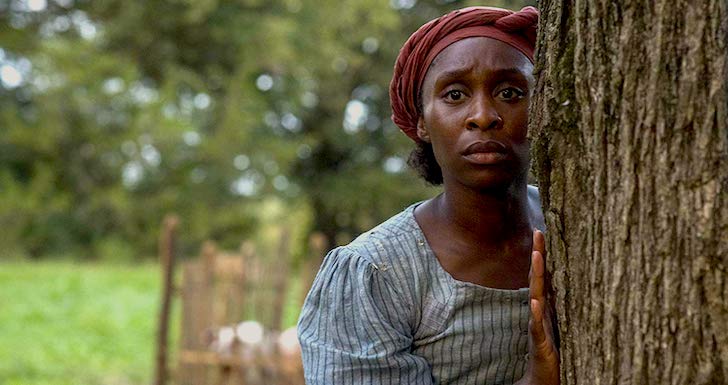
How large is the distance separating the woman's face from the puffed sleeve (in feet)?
0.98

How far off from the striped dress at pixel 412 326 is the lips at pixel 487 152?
26 cm

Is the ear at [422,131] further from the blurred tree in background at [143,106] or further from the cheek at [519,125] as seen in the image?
the blurred tree in background at [143,106]

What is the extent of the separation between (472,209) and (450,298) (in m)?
0.21

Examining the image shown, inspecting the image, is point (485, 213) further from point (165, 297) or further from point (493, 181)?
point (165, 297)

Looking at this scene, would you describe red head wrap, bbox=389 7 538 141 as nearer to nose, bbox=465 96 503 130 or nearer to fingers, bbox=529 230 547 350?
nose, bbox=465 96 503 130

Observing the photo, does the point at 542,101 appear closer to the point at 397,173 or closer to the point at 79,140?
the point at 79,140

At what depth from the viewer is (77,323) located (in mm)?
11969

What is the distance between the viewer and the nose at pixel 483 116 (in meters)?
2.12

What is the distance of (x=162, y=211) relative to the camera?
43.3ft

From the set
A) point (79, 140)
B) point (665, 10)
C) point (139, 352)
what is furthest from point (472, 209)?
point (139, 352)

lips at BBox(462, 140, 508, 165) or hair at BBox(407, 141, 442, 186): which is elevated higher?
hair at BBox(407, 141, 442, 186)

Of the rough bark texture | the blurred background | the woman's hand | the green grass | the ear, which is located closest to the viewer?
the rough bark texture

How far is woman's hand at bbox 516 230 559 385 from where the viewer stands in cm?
200

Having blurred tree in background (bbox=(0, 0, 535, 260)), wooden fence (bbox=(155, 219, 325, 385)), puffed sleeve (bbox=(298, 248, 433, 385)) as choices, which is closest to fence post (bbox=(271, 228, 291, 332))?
wooden fence (bbox=(155, 219, 325, 385))
